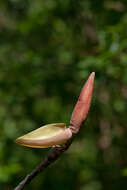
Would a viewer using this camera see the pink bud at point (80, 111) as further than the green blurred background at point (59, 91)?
No

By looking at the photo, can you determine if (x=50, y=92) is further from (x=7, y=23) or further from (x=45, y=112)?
(x=7, y=23)

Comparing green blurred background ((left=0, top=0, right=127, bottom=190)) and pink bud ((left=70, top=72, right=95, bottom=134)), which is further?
green blurred background ((left=0, top=0, right=127, bottom=190))

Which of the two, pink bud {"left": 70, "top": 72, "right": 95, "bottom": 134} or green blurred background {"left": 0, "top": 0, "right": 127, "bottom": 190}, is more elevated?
pink bud {"left": 70, "top": 72, "right": 95, "bottom": 134}

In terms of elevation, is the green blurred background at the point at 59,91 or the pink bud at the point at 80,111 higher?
the pink bud at the point at 80,111

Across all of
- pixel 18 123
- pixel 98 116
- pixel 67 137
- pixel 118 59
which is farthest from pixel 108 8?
pixel 67 137

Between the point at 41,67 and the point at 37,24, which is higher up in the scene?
the point at 37,24

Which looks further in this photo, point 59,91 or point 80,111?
point 59,91

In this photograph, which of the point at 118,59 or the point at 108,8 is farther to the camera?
the point at 108,8

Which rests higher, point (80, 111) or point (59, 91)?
point (80, 111)
